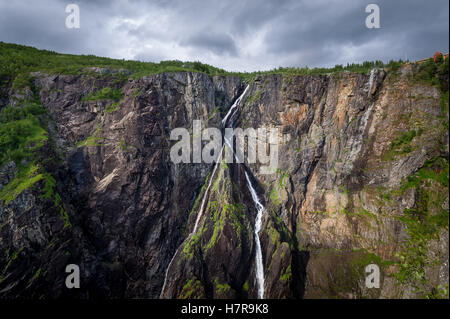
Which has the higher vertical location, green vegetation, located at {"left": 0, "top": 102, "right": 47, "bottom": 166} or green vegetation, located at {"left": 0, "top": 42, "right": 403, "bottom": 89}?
green vegetation, located at {"left": 0, "top": 42, "right": 403, "bottom": 89}

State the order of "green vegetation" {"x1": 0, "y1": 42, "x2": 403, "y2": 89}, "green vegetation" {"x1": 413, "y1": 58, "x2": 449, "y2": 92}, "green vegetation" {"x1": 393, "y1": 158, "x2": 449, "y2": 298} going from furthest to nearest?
"green vegetation" {"x1": 0, "y1": 42, "x2": 403, "y2": 89} < "green vegetation" {"x1": 413, "y1": 58, "x2": 449, "y2": 92} < "green vegetation" {"x1": 393, "y1": 158, "x2": 449, "y2": 298}

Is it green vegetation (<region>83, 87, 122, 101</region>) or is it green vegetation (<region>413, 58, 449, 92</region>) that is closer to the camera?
green vegetation (<region>413, 58, 449, 92</region>)

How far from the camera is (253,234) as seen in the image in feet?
90.4

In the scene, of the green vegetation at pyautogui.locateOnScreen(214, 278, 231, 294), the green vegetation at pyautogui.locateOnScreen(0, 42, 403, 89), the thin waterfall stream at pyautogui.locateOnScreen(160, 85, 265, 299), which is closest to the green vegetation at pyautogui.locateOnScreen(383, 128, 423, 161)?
the green vegetation at pyautogui.locateOnScreen(0, 42, 403, 89)

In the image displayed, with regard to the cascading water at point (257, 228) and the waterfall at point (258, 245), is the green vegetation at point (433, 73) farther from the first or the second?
the waterfall at point (258, 245)

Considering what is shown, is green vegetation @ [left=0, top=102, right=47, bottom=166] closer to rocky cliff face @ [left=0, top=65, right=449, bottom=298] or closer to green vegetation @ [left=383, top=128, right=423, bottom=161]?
rocky cliff face @ [left=0, top=65, right=449, bottom=298]

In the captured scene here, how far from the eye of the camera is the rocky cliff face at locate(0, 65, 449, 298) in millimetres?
20812

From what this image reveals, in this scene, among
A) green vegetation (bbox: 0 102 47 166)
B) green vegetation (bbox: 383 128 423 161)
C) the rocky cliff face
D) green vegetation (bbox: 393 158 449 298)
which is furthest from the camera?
green vegetation (bbox: 383 128 423 161)

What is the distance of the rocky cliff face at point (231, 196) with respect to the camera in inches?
819

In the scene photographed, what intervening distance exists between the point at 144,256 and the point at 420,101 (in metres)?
39.0

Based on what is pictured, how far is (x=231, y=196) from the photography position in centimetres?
2889

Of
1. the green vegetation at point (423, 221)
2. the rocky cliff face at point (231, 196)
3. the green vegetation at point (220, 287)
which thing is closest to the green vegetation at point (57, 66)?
the rocky cliff face at point (231, 196)

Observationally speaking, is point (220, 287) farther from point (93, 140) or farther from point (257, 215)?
point (93, 140)
